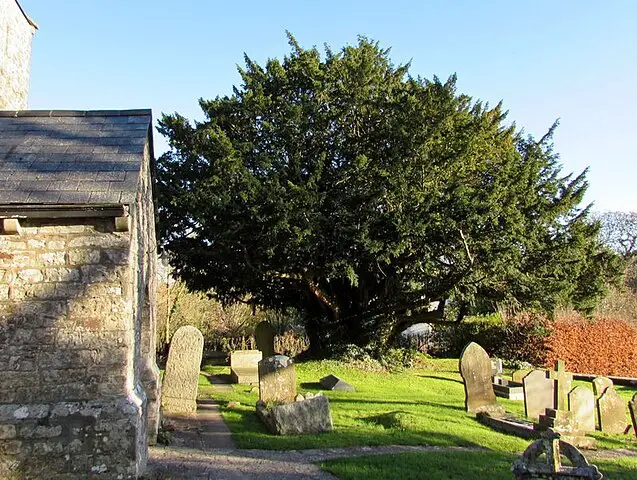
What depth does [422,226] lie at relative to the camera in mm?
15102

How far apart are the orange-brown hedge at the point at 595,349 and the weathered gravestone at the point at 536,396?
35.5ft

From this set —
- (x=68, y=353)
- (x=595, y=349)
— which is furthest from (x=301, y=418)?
(x=595, y=349)

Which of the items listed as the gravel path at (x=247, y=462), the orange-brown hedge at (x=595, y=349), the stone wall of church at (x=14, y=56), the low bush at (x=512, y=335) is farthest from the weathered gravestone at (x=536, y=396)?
the stone wall of church at (x=14, y=56)

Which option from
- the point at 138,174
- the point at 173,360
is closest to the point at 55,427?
the point at 138,174

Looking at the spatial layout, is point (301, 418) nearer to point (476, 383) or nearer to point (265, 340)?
point (476, 383)

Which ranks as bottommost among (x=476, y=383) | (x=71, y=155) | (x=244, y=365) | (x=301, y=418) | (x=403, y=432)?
(x=403, y=432)

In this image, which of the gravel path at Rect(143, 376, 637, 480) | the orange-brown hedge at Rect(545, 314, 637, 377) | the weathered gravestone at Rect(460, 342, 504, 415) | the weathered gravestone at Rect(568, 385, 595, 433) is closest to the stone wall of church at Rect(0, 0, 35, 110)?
the gravel path at Rect(143, 376, 637, 480)

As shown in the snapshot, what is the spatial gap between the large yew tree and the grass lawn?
3567 mm

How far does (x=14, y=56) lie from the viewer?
48.0ft

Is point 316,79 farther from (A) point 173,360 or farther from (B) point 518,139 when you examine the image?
(A) point 173,360

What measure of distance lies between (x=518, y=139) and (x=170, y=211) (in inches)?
499

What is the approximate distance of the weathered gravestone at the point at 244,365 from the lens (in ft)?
50.2

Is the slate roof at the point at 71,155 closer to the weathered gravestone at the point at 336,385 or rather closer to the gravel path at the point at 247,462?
the gravel path at the point at 247,462

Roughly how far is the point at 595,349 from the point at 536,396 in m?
12.2
